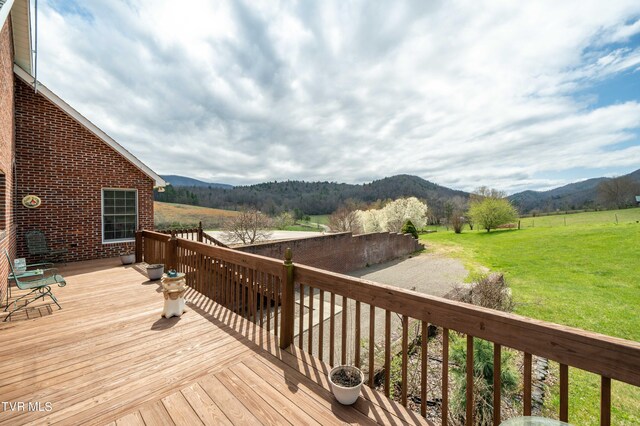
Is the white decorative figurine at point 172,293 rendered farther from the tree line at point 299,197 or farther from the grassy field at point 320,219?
the grassy field at point 320,219

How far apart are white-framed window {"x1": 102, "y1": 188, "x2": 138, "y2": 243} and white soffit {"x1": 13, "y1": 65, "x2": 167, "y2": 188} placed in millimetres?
811

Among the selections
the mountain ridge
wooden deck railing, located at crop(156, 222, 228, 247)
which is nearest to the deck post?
wooden deck railing, located at crop(156, 222, 228, 247)

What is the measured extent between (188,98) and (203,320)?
898 cm

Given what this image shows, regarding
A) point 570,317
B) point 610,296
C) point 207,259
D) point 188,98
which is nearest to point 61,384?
point 207,259

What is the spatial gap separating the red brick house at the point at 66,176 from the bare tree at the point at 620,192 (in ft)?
230

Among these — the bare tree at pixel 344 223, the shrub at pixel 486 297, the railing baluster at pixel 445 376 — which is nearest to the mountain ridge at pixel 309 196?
the bare tree at pixel 344 223

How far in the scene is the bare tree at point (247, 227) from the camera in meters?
17.8

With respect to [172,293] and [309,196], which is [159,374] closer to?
[172,293]

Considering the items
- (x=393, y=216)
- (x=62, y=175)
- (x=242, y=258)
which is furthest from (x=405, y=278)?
(x=393, y=216)

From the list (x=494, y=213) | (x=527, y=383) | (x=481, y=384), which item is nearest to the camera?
(x=527, y=383)

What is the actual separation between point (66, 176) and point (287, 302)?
891 cm

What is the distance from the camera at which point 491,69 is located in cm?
734

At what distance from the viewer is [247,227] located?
1781cm

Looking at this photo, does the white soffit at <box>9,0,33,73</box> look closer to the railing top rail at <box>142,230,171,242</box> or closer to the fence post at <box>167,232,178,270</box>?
the railing top rail at <box>142,230,171,242</box>
